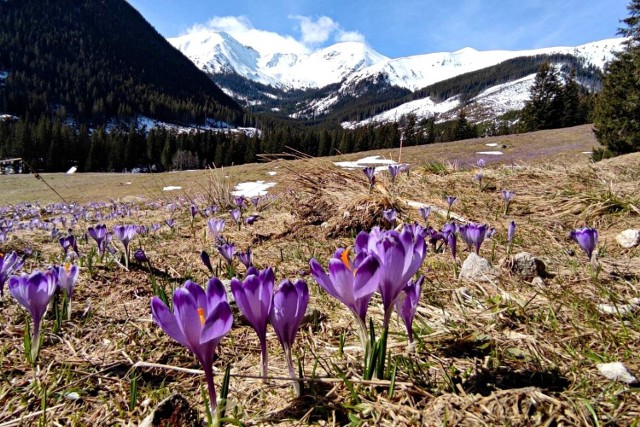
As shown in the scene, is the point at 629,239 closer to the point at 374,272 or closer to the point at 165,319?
the point at 374,272

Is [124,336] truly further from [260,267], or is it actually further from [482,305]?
[482,305]

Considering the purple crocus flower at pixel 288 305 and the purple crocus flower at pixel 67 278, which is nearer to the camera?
the purple crocus flower at pixel 288 305

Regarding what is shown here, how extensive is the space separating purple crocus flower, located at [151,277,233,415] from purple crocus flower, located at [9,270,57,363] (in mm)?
796

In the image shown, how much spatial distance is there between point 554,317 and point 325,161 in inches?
148

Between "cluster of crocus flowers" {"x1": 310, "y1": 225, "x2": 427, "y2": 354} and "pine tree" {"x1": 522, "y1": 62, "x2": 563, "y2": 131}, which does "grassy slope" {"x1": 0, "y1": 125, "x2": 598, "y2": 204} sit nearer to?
"cluster of crocus flowers" {"x1": 310, "y1": 225, "x2": 427, "y2": 354}

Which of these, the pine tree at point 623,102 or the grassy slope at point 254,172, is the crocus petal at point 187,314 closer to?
the grassy slope at point 254,172

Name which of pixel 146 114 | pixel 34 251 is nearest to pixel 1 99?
pixel 146 114

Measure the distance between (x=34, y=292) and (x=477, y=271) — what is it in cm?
192

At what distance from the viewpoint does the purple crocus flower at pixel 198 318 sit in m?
0.80

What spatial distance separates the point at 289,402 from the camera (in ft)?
3.39

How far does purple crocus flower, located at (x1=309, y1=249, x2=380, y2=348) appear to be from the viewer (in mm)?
887

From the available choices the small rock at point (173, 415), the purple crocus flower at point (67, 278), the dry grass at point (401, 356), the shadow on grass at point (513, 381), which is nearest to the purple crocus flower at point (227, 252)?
the dry grass at point (401, 356)

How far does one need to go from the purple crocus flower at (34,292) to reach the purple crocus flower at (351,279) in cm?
104

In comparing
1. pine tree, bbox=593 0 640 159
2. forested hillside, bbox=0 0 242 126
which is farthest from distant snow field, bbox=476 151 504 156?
forested hillside, bbox=0 0 242 126
